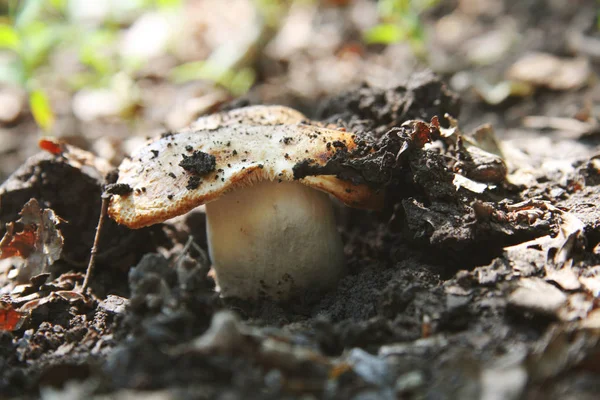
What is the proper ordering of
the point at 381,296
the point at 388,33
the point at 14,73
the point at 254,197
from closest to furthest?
1. the point at 381,296
2. the point at 254,197
3. the point at 14,73
4. the point at 388,33

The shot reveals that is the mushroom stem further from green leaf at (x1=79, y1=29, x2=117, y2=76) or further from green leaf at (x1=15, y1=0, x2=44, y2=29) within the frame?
green leaf at (x1=79, y1=29, x2=117, y2=76)

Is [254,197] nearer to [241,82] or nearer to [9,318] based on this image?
[9,318]

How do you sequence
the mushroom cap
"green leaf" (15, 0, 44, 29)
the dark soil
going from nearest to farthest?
the dark soil
the mushroom cap
"green leaf" (15, 0, 44, 29)

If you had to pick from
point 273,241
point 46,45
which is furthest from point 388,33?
point 46,45

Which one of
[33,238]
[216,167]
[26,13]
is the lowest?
[33,238]

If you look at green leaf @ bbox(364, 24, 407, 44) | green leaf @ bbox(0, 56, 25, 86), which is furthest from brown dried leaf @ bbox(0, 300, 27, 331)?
green leaf @ bbox(364, 24, 407, 44)

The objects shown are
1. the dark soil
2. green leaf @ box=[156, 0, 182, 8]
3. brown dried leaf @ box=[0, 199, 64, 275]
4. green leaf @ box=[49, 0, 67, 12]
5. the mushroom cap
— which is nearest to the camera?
the dark soil

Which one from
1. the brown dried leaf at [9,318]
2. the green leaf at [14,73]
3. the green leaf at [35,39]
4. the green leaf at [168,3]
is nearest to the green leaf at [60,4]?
the green leaf at [35,39]
